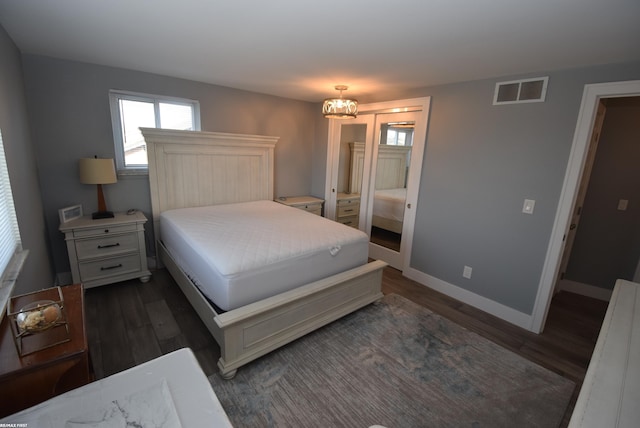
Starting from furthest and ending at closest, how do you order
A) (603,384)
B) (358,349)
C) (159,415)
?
1. (358,349)
2. (603,384)
3. (159,415)

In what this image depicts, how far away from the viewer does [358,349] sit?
2213 millimetres

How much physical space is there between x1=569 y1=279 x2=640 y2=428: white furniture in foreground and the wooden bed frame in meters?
1.59

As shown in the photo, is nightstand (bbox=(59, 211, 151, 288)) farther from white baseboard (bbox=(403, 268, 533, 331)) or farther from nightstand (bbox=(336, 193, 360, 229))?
white baseboard (bbox=(403, 268, 533, 331))

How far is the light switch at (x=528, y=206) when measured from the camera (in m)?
2.49

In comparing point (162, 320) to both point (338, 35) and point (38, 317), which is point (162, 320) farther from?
point (338, 35)

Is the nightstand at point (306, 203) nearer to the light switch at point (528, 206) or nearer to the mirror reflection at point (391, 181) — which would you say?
the mirror reflection at point (391, 181)

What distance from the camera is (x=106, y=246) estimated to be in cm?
277

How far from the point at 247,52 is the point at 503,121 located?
92.8 inches

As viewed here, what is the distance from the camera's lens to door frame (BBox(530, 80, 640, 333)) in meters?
2.06

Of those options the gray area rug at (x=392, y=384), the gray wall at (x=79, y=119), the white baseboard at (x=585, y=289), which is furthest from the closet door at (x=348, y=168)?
the white baseboard at (x=585, y=289)

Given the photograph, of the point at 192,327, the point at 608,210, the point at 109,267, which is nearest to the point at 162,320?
the point at 192,327

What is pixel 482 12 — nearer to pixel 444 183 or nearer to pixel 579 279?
pixel 444 183

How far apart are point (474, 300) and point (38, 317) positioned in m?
3.36

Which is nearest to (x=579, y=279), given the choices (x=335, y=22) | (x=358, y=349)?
(x=358, y=349)
